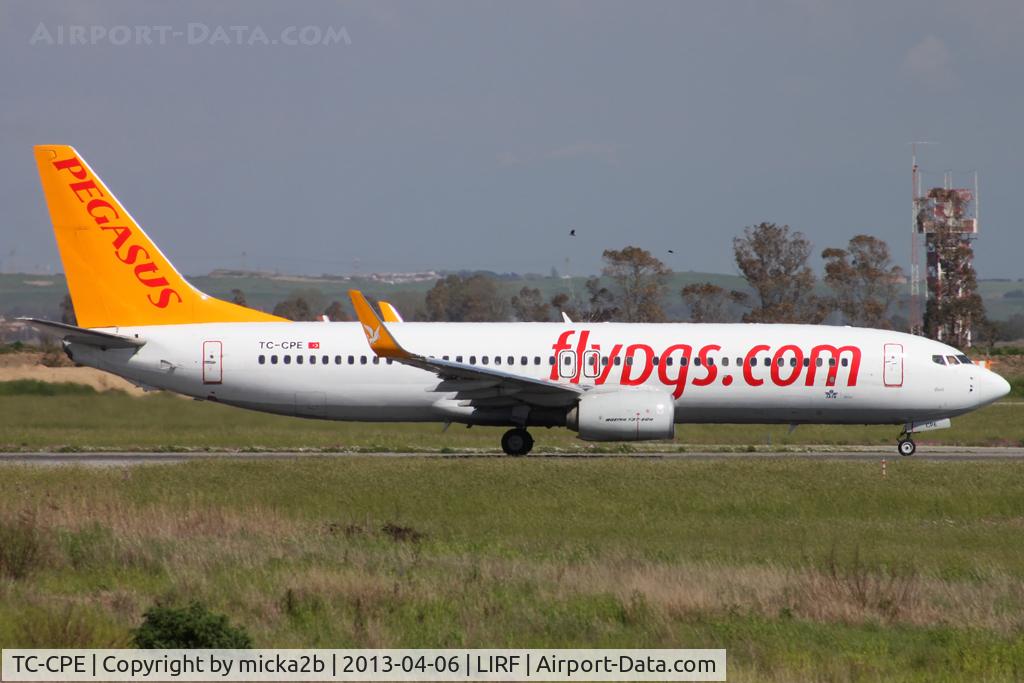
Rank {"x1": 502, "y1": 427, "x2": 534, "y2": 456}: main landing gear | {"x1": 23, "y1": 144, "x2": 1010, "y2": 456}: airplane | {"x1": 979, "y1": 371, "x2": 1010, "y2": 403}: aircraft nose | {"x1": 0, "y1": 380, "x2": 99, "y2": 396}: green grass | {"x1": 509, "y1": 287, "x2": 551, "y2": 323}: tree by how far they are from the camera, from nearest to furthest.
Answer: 1. {"x1": 502, "y1": 427, "x2": 534, "y2": 456}: main landing gear
2. {"x1": 23, "y1": 144, "x2": 1010, "y2": 456}: airplane
3. {"x1": 979, "y1": 371, "x2": 1010, "y2": 403}: aircraft nose
4. {"x1": 0, "y1": 380, "x2": 99, "y2": 396}: green grass
5. {"x1": 509, "y1": 287, "x2": 551, "y2": 323}: tree

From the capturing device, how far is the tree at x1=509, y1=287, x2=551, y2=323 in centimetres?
11631

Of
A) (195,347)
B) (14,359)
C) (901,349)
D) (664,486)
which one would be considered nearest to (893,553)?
(664,486)

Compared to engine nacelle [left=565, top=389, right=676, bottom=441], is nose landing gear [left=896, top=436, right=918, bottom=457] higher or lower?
lower

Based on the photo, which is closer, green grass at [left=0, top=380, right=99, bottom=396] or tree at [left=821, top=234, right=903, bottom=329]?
green grass at [left=0, top=380, right=99, bottom=396]

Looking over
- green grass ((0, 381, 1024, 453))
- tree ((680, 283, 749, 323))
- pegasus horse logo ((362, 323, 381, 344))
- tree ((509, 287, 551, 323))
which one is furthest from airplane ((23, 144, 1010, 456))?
tree ((509, 287, 551, 323))

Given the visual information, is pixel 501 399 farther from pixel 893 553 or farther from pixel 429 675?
pixel 429 675

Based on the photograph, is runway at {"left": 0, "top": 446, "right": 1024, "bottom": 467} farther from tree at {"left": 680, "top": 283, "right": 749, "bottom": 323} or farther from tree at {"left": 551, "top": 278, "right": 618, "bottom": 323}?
tree at {"left": 680, "top": 283, "right": 749, "bottom": 323}

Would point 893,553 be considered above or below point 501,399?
below

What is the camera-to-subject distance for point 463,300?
151125 millimetres

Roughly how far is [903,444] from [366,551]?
2091 centimetres

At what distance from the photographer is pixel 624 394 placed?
111 ft

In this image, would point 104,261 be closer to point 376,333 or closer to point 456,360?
point 376,333

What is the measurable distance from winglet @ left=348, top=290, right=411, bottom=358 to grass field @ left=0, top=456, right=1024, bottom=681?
2.75 metres

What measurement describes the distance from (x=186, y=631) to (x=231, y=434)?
26.0 m
